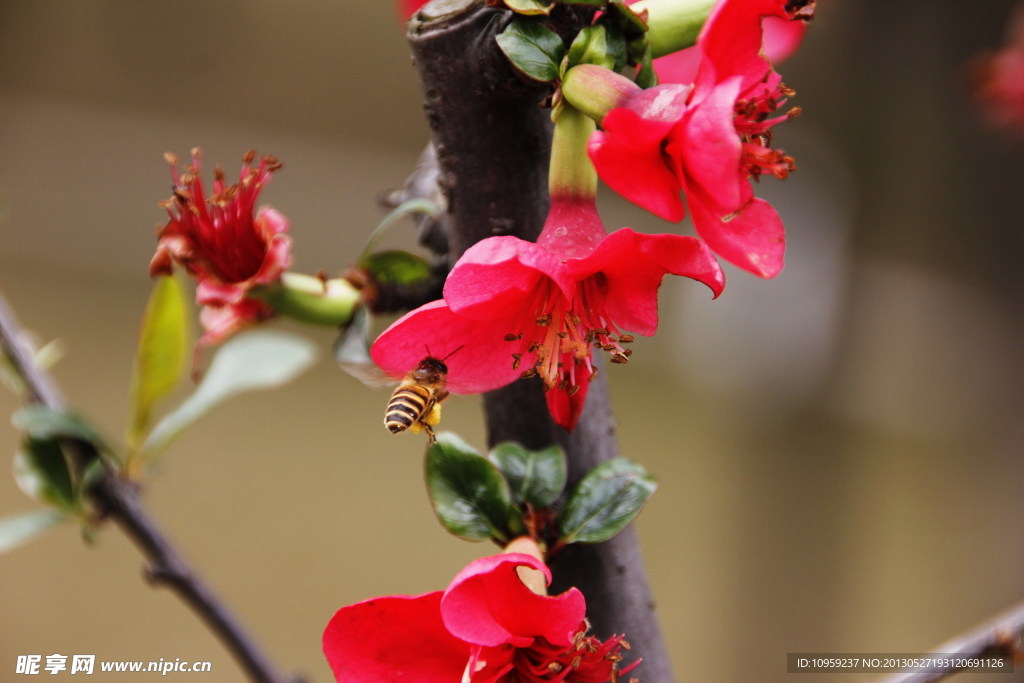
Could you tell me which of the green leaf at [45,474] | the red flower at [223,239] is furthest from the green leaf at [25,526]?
the red flower at [223,239]

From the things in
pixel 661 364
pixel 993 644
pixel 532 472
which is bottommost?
pixel 661 364

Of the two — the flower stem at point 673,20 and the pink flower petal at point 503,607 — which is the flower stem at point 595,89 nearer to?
the flower stem at point 673,20

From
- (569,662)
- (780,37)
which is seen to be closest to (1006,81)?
(780,37)

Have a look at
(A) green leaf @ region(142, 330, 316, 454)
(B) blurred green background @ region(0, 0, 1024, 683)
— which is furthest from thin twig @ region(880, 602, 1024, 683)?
(B) blurred green background @ region(0, 0, 1024, 683)

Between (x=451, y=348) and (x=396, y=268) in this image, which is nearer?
(x=451, y=348)

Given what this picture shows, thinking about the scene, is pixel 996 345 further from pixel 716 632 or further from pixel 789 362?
pixel 716 632

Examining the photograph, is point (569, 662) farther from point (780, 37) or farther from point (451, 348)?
point (780, 37)
